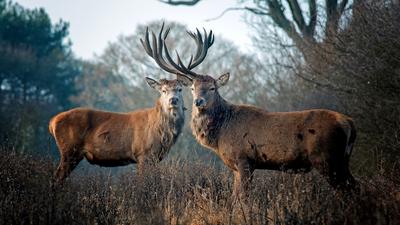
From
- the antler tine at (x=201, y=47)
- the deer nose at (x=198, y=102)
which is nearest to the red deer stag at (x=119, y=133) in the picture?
the antler tine at (x=201, y=47)

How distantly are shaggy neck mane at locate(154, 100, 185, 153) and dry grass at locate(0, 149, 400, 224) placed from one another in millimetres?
1980

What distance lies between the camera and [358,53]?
35.4 ft

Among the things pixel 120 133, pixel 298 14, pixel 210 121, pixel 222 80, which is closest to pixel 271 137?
pixel 210 121

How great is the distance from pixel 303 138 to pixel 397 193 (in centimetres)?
158

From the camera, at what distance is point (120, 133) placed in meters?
10.9

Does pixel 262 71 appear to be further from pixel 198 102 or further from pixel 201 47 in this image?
pixel 198 102

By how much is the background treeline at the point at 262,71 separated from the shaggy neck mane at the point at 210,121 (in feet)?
6.66

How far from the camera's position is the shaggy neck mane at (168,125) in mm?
10758

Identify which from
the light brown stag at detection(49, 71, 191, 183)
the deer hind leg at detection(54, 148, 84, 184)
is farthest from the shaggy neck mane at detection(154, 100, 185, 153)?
the deer hind leg at detection(54, 148, 84, 184)

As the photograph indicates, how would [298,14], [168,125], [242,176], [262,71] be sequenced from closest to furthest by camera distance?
[242,176] < [168,125] < [298,14] < [262,71]

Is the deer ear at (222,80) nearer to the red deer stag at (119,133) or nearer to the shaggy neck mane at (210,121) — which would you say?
the shaggy neck mane at (210,121)

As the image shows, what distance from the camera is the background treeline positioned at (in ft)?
34.5

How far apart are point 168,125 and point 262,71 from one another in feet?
41.1

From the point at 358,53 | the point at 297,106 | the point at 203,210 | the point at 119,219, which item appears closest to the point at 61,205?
the point at 119,219
